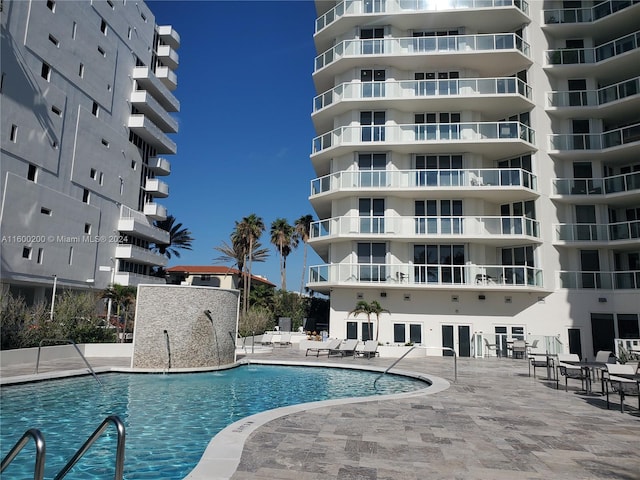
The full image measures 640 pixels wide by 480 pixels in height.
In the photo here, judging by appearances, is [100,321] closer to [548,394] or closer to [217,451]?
[217,451]

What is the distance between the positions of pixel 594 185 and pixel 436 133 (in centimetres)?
980

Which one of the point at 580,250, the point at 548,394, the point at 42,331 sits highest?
the point at 580,250

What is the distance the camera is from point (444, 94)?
2689 centimetres

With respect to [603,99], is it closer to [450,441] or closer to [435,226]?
[435,226]

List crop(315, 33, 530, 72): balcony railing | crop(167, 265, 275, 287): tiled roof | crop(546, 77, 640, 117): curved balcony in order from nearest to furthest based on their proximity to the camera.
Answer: crop(546, 77, 640, 117): curved balcony, crop(315, 33, 530, 72): balcony railing, crop(167, 265, 275, 287): tiled roof

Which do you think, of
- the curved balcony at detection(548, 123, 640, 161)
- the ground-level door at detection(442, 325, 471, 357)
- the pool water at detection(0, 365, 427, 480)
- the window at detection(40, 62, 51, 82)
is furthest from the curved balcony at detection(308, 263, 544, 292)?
the window at detection(40, 62, 51, 82)

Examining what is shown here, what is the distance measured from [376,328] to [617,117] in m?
19.5

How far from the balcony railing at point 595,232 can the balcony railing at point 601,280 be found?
6.38 feet

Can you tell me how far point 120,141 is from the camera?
129 feet

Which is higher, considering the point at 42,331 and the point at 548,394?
the point at 42,331

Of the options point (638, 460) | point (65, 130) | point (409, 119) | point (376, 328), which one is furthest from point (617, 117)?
point (65, 130)

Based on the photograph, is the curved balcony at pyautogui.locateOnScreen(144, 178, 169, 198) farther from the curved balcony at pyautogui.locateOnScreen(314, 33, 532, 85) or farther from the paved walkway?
the paved walkway

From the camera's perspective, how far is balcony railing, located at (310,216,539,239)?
25453 millimetres

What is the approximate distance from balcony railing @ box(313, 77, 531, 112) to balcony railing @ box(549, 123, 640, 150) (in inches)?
130
